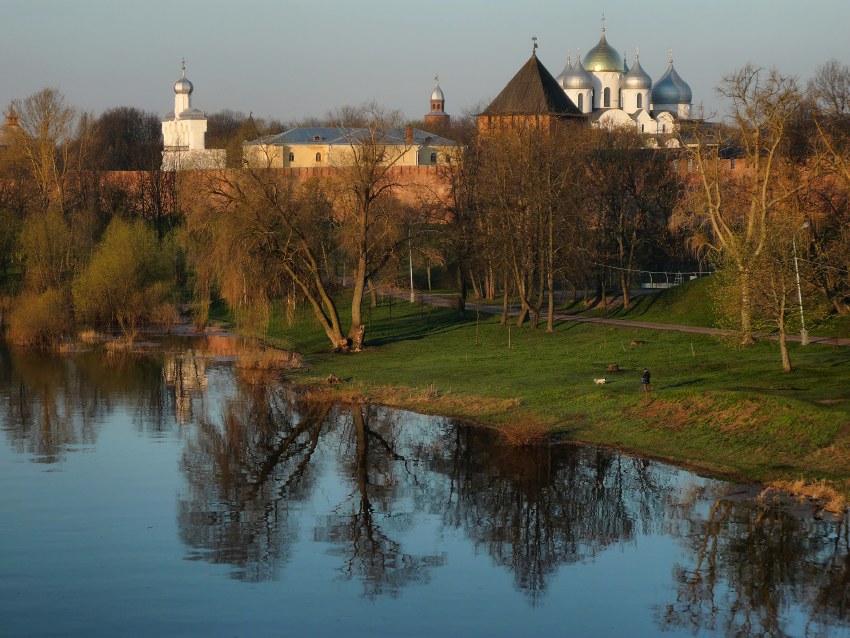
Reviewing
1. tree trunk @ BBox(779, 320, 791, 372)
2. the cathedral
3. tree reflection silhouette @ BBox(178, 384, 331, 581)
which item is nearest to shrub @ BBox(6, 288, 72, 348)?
tree reflection silhouette @ BBox(178, 384, 331, 581)

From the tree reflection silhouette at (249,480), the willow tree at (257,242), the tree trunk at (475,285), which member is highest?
the willow tree at (257,242)

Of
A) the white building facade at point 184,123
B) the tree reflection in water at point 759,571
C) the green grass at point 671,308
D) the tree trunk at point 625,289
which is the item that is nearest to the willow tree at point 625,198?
the tree trunk at point 625,289

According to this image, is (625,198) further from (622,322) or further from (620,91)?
(620,91)

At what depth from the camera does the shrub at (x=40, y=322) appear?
133 ft

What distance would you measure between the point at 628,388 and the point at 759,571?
36.5 feet

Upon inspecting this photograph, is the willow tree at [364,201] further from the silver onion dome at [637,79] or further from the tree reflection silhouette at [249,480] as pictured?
the silver onion dome at [637,79]

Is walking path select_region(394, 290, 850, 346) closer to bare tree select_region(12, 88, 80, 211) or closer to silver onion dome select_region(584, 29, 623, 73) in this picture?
bare tree select_region(12, 88, 80, 211)

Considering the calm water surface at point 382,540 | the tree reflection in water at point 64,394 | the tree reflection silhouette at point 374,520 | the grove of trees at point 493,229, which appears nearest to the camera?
the calm water surface at point 382,540

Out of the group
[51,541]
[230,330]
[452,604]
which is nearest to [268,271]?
[230,330]

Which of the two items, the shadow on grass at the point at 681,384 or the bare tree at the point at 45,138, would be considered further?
the bare tree at the point at 45,138

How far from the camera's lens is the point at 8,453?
2286 centimetres

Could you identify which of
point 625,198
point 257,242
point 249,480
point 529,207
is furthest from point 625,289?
point 249,480

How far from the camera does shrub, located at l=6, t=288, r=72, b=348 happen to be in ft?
133

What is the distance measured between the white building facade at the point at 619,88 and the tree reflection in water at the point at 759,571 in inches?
3172
